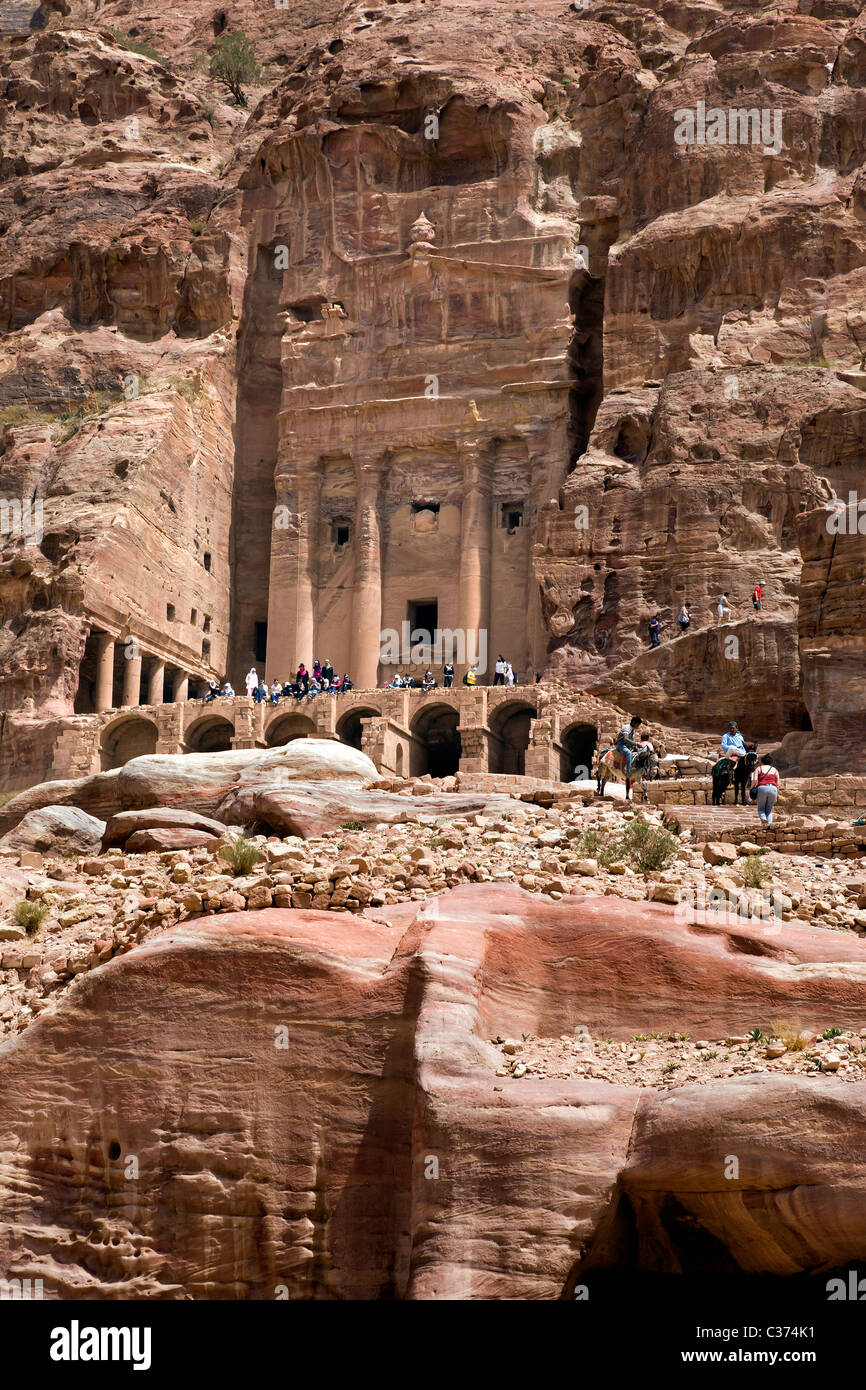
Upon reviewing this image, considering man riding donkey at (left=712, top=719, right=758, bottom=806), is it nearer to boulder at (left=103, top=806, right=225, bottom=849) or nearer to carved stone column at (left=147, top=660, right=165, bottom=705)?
boulder at (left=103, top=806, right=225, bottom=849)

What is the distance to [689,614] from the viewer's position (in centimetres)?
5316

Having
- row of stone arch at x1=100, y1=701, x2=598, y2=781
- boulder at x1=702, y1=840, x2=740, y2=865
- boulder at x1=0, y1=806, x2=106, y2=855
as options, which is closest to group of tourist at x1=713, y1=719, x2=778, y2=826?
boulder at x1=702, y1=840, x2=740, y2=865

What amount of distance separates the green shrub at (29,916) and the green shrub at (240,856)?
8.77 feet

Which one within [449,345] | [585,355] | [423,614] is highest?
[449,345]

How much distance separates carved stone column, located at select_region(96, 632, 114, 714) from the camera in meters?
56.9

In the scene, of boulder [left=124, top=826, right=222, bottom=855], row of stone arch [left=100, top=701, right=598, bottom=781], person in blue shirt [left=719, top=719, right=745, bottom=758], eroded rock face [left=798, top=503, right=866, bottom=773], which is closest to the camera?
boulder [left=124, top=826, right=222, bottom=855]

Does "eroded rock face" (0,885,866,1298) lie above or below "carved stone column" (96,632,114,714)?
below

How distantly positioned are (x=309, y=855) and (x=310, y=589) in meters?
40.3

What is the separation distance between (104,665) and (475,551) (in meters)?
14.2

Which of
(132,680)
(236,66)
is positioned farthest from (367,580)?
(236,66)

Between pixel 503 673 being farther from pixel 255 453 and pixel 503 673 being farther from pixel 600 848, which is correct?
pixel 600 848

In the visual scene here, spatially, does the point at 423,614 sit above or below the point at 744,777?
above

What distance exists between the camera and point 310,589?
66.0 metres

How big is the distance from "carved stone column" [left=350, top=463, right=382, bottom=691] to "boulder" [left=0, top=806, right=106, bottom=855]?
27739mm
